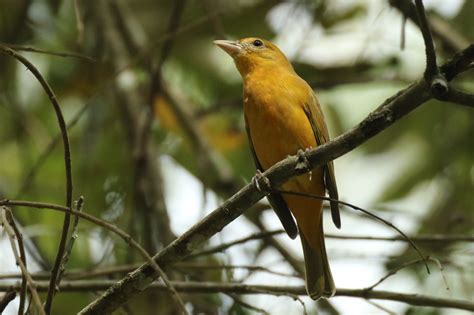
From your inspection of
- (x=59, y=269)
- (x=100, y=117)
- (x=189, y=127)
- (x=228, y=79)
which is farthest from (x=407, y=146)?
(x=59, y=269)

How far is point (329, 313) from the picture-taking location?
15.1 ft

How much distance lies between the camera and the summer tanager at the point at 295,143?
4.41m

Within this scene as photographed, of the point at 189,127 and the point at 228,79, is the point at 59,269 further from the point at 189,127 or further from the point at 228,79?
the point at 228,79

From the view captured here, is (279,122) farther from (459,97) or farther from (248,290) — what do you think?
(459,97)

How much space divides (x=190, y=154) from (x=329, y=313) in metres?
2.43

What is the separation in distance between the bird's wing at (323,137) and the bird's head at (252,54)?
1.97 feet

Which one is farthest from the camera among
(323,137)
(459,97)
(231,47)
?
(231,47)

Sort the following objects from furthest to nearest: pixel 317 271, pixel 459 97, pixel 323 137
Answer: pixel 323 137 < pixel 317 271 < pixel 459 97

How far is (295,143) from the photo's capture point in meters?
4.42

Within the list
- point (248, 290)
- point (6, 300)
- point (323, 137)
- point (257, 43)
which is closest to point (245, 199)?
point (248, 290)

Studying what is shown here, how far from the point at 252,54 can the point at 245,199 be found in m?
2.43

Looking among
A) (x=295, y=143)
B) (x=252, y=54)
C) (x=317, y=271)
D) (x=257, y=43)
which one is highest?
(x=257, y=43)

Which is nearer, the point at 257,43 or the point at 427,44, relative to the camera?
the point at 427,44

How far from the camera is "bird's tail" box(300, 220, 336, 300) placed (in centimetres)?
422
